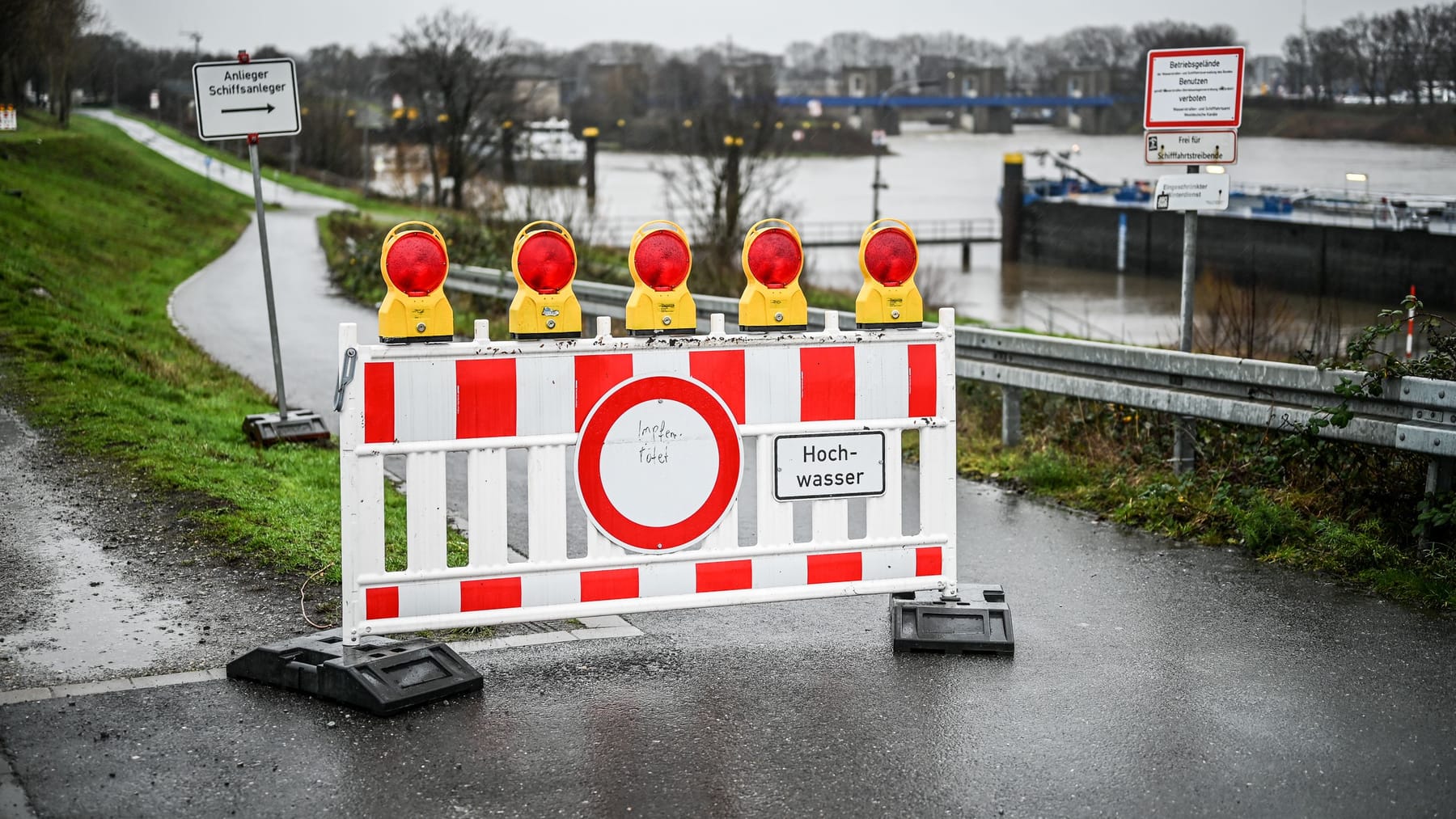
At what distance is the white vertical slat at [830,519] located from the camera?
18.8 ft

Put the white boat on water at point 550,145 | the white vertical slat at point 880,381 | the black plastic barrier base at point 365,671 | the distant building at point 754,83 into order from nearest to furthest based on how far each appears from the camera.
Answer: the black plastic barrier base at point 365,671, the white vertical slat at point 880,381, the white boat on water at point 550,145, the distant building at point 754,83

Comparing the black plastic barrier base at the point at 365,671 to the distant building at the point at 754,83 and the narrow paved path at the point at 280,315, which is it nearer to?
the narrow paved path at the point at 280,315

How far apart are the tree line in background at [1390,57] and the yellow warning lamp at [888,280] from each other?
6296cm

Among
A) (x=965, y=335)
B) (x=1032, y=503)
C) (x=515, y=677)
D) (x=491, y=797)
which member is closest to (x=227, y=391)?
(x=965, y=335)

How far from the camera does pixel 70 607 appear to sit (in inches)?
245

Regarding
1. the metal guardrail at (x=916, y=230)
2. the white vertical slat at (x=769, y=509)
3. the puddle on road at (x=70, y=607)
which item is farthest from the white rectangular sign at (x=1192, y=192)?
the metal guardrail at (x=916, y=230)

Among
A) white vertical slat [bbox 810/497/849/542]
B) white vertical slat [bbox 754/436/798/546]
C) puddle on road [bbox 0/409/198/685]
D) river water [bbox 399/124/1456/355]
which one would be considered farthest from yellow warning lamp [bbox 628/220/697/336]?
river water [bbox 399/124/1456/355]

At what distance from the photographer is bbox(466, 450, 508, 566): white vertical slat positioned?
5.31m

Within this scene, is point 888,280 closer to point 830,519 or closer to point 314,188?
point 830,519

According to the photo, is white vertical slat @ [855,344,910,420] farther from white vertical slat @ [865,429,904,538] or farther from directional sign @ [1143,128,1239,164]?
directional sign @ [1143,128,1239,164]

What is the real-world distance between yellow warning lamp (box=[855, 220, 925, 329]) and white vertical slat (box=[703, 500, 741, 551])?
2.98 ft

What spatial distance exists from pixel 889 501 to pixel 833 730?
3.69 ft

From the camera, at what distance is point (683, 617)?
632 cm

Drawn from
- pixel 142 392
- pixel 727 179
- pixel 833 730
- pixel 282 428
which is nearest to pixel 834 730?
pixel 833 730
